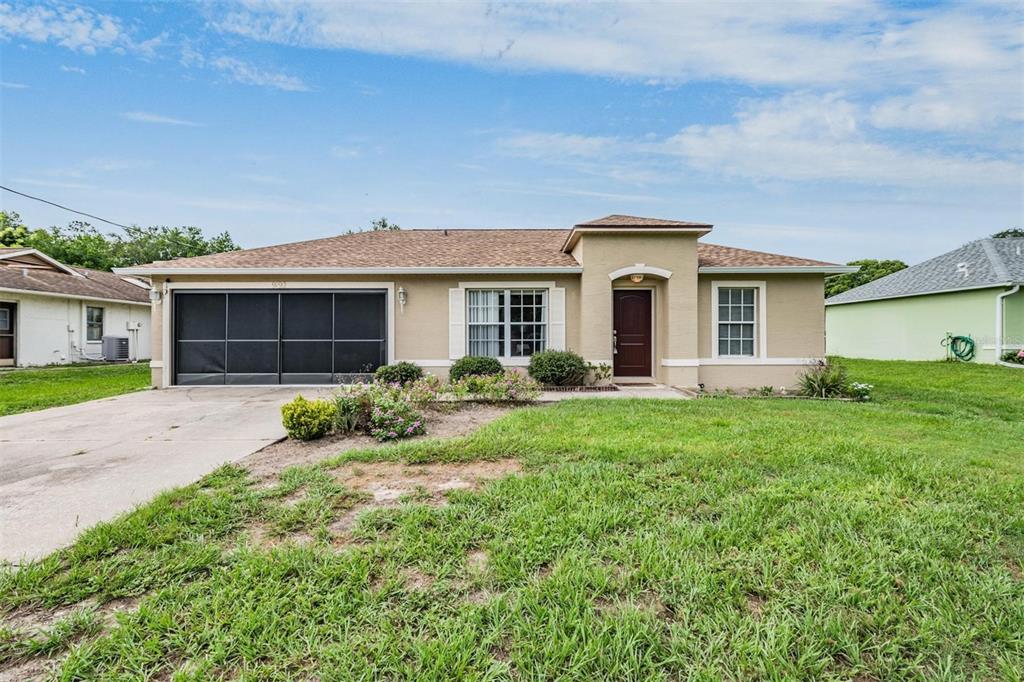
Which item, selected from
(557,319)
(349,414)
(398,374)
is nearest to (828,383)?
(557,319)

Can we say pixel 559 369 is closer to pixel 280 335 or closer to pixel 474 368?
pixel 474 368

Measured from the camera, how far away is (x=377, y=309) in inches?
450

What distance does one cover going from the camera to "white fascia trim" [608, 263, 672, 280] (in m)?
10.5

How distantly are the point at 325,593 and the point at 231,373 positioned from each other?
10.8 meters

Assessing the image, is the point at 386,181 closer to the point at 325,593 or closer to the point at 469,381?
the point at 469,381

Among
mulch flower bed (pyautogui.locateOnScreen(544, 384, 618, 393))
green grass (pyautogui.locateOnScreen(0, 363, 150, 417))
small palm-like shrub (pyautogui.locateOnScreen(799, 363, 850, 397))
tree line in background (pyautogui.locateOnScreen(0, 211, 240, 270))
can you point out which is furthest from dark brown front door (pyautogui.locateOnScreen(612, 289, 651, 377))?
tree line in background (pyautogui.locateOnScreen(0, 211, 240, 270))

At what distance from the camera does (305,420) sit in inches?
226

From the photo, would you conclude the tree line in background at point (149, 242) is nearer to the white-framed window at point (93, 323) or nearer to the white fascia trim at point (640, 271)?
the white-framed window at point (93, 323)

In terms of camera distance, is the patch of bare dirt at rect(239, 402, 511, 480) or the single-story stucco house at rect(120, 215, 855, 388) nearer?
the patch of bare dirt at rect(239, 402, 511, 480)

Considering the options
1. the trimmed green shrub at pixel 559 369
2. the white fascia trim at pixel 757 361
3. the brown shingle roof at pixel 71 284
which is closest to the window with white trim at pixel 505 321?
the trimmed green shrub at pixel 559 369

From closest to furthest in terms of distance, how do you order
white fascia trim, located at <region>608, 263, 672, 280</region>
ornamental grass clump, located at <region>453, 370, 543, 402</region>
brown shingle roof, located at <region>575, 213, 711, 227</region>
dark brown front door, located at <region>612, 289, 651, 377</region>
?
ornamental grass clump, located at <region>453, 370, 543, 402</region>
brown shingle roof, located at <region>575, 213, 711, 227</region>
white fascia trim, located at <region>608, 263, 672, 280</region>
dark brown front door, located at <region>612, 289, 651, 377</region>

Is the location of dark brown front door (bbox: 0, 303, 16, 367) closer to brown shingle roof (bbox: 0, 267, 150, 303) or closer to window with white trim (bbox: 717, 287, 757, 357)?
brown shingle roof (bbox: 0, 267, 150, 303)

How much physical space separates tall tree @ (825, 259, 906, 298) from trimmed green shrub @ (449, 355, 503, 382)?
106ft

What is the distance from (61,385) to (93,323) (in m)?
10.2
